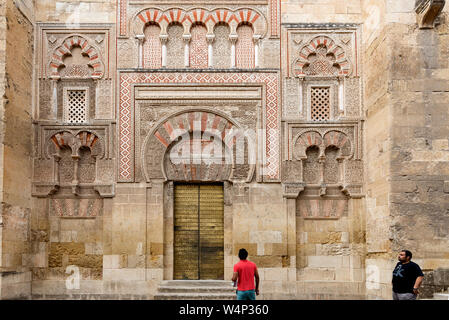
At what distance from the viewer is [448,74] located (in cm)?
869

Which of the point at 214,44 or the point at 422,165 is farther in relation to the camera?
the point at 214,44

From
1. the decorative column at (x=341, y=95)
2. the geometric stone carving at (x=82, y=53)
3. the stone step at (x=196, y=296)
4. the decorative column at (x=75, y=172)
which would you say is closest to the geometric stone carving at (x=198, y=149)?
the decorative column at (x=75, y=172)

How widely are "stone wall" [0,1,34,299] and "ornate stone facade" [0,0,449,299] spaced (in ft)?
0.17

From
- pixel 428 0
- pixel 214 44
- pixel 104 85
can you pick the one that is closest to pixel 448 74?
pixel 428 0

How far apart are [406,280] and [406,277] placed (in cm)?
3

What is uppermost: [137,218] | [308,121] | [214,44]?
[214,44]

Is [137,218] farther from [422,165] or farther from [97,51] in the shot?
[422,165]

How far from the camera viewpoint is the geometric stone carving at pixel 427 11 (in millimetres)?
8375

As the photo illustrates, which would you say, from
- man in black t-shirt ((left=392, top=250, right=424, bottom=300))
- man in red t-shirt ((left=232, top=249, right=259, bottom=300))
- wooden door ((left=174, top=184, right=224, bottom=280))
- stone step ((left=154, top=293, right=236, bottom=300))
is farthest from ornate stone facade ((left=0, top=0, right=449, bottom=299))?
man in red t-shirt ((left=232, top=249, right=259, bottom=300))

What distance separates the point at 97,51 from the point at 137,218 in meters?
2.79

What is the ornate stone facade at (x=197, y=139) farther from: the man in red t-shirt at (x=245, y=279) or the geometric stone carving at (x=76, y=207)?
the man in red t-shirt at (x=245, y=279)

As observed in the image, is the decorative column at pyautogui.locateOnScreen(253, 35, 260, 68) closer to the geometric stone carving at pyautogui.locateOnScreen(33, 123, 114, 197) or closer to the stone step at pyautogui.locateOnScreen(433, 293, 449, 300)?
the geometric stone carving at pyautogui.locateOnScreen(33, 123, 114, 197)

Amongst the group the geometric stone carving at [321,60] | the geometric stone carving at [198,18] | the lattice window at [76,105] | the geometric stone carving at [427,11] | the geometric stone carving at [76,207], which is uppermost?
the geometric stone carving at [198,18]

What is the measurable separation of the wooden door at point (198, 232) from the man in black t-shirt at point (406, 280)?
3447mm
